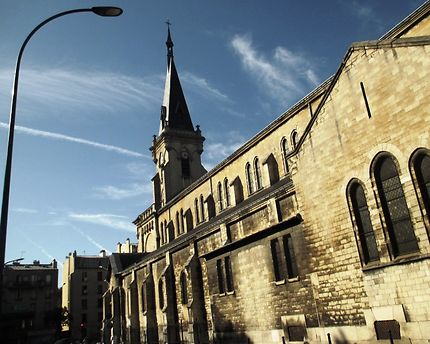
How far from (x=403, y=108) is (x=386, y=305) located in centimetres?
606

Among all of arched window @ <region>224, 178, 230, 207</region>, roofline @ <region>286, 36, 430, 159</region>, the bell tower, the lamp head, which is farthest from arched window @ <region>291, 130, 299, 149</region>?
the bell tower

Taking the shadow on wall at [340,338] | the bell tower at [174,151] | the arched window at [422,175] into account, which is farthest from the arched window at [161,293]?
the arched window at [422,175]

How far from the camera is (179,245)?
27234 mm

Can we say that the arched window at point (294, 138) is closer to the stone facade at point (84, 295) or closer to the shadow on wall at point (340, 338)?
the shadow on wall at point (340, 338)

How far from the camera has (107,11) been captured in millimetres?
9797

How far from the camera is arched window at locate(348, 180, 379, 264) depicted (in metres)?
13.1

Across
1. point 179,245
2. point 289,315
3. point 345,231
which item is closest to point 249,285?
point 289,315

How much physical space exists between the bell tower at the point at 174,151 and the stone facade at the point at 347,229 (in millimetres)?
23464

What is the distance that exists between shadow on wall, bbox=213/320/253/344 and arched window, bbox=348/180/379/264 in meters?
8.01

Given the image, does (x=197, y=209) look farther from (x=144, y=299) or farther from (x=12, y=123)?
(x=12, y=123)

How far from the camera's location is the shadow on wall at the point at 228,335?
18881 mm

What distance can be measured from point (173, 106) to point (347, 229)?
40.9 m

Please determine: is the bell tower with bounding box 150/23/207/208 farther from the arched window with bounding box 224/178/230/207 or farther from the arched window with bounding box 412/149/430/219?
the arched window with bounding box 412/149/430/219

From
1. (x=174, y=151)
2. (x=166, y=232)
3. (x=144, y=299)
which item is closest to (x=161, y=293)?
(x=144, y=299)
